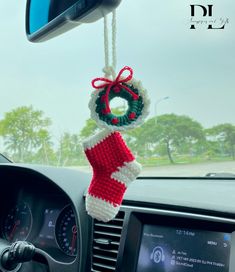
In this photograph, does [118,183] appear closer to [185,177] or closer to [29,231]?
[185,177]

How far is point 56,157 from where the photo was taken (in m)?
2.09

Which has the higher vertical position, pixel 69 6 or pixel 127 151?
pixel 69 6

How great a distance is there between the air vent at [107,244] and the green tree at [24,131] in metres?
0.54

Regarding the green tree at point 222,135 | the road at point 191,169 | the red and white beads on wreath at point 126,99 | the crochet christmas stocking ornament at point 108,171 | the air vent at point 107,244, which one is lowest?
the air vent at point 107,244

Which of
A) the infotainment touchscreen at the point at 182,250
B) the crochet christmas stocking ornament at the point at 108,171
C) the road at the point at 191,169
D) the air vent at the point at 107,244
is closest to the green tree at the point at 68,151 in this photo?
the road at the point at 191,169

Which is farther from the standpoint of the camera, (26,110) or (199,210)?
(26,110)

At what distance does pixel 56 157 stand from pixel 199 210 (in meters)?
0.81

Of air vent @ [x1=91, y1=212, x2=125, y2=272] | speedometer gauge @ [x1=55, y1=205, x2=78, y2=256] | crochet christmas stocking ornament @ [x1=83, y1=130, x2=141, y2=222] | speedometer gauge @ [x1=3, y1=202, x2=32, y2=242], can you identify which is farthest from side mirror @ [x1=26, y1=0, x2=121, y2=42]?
speedometer gauge @ [x1=3, y1=202, x2=32, y2=242]

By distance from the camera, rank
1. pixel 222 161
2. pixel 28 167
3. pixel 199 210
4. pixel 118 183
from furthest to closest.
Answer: pixel 28 167, pixel 222 161, pixel 199 210, pixel 118 183

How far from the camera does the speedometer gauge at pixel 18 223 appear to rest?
2179mm

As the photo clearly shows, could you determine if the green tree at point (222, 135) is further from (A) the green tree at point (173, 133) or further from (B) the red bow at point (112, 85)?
(B) the red bow at point (112, 85)

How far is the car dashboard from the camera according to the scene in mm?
1413

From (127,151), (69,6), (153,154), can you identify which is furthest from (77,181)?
(69,6)

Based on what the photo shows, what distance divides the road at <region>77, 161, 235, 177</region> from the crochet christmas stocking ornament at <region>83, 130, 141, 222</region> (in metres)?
0.65
